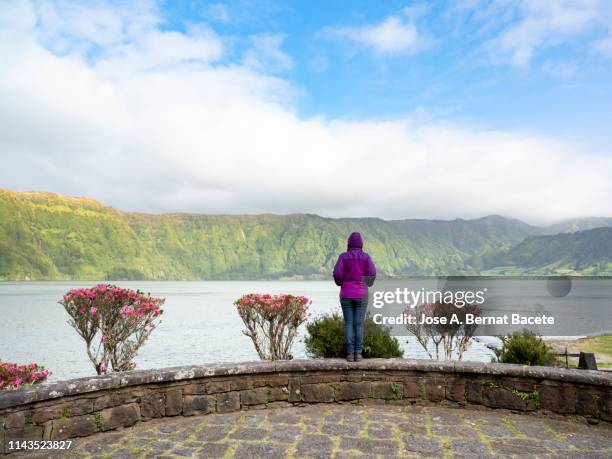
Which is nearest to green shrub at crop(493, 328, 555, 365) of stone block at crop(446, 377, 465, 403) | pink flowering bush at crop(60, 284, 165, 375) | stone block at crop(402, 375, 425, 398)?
stone block at crop(446, 377, 465, 403)

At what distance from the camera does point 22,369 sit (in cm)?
975

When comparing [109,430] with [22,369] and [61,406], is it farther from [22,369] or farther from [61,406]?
[22,369]

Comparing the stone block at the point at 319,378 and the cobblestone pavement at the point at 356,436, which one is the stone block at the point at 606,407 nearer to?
the cobblestone pavement at the point at 356,436

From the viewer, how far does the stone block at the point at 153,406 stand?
20.0 ft

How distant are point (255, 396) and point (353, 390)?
4.67ft

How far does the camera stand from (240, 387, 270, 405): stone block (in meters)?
6.73

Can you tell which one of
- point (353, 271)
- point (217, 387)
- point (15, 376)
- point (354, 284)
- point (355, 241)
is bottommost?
point (15, 376)

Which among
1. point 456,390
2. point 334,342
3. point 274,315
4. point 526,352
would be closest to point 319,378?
point 456,390

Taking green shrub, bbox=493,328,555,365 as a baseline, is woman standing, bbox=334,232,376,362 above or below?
above

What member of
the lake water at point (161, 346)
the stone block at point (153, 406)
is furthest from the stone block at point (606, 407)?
the lake water at point (161, 346)

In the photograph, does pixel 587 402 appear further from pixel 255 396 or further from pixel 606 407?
pixel 255 396

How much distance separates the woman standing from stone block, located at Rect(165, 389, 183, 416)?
2.49 meters

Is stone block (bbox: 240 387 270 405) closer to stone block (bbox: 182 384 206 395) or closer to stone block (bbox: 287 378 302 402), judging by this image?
stone block (bbox: 287 378 302 402)

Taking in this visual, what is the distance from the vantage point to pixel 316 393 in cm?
693
